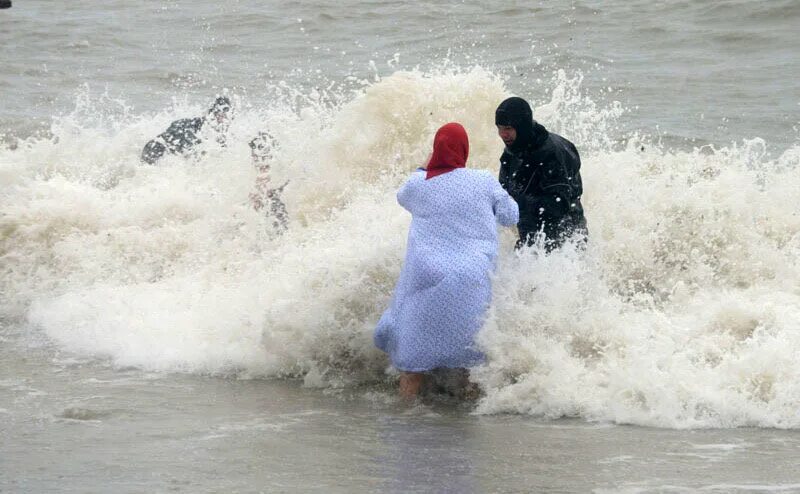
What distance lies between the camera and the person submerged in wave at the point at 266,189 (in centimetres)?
1008

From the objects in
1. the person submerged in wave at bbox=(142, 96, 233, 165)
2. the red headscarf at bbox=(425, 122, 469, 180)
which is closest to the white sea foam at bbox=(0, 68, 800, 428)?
the person submerged in wave at bbox=(142, 96, 233, 165)

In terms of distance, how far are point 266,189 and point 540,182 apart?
3702 millimetres

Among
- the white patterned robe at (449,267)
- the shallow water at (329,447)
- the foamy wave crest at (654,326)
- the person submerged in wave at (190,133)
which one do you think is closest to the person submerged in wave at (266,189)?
the person submerged in wave at (190,133)

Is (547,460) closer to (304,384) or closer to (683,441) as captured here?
(683,441)

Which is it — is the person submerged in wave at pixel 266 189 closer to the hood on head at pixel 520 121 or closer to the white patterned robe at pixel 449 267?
the hood on head at pixel 520 121

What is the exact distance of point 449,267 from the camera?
21.3ft

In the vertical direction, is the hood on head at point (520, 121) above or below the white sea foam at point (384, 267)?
above

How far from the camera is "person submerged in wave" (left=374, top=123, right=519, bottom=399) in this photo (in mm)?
6516

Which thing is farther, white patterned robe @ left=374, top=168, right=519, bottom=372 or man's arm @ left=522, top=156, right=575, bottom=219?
man's arm @ left=522, top=156, right=575, bottom=219

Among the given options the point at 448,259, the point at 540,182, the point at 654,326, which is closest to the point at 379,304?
the point at 448,259

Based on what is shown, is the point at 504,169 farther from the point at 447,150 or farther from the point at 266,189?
Answer: the point at 266,189

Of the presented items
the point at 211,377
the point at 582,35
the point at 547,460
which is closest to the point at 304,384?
the point at 211,377

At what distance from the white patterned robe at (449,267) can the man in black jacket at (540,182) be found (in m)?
0.47

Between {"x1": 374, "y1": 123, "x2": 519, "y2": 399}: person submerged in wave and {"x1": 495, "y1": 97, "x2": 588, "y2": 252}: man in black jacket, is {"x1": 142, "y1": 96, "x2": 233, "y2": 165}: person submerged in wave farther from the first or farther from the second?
{"x1": 374, "y1": 123, "x2": 519, "y2": 399}: person submerged in wave
